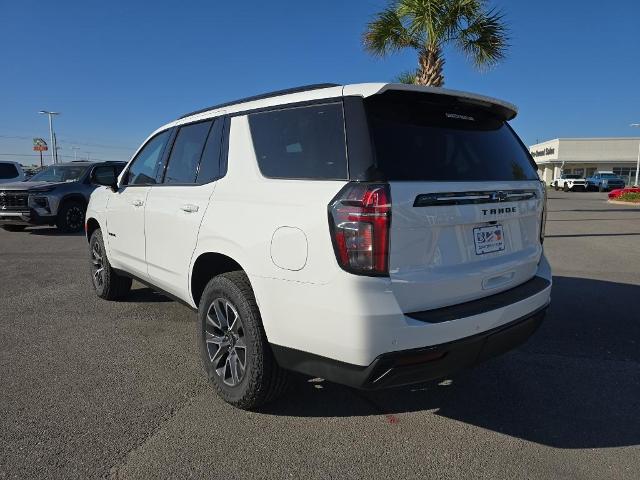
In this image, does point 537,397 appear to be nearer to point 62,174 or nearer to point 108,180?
point 108,180

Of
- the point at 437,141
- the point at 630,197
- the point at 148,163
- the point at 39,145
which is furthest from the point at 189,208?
the point at 39,145

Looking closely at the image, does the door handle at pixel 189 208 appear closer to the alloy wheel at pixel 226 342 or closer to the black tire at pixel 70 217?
the alloy wheel at pixel 226 342

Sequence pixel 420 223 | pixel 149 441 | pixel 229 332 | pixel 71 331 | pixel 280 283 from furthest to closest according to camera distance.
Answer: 1. pixel 71 331
2. pixel 229 332
3. pixel 149 441
4. pixel 280 283
5. pixel 420 223

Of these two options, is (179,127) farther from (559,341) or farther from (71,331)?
(559,341)

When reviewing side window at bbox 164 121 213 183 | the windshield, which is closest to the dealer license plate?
side window at bbox 164 121 213 183

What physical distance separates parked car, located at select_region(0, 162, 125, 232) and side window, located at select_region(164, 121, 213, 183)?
306 inches

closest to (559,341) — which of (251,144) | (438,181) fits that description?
(438,181)

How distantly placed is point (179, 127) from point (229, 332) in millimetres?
1906

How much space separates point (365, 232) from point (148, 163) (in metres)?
2.86

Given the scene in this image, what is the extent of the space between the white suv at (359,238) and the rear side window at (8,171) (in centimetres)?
1434

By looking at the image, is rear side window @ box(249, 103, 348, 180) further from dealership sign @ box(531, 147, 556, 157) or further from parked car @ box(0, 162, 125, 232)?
dealership sign @ box(531, 147, 556, 157)

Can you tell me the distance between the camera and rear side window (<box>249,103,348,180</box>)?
2.50 metres

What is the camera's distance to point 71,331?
4.43 m

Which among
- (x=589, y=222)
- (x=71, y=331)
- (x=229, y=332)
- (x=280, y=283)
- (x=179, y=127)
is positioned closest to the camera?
(x=280, y=283)
